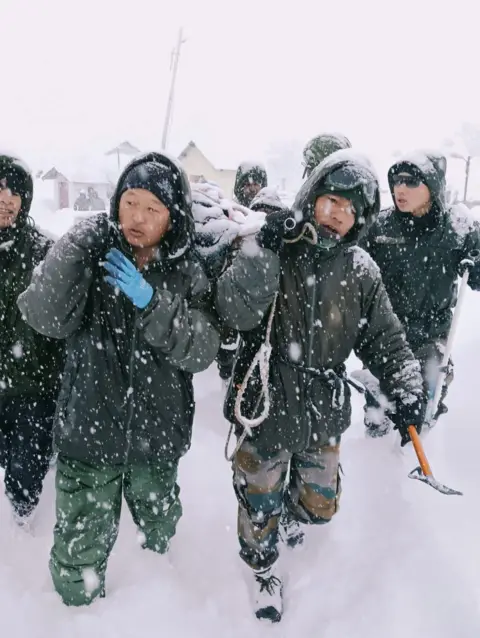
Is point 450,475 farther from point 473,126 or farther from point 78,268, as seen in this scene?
point 473,126

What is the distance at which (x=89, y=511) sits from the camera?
7.08 ft

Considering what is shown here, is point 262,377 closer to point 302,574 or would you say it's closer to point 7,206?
point 302,574

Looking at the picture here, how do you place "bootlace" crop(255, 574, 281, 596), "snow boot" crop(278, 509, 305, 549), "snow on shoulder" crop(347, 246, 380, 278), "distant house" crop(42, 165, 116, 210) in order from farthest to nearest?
"distant house" crop(42, 165, 116, 210) → "snow boot" crop(278, 509, 305, 549) → "bootlace" crop(255, 574, 281, 596) → "snow on shoulder" crop(347, 246, 380, 278)

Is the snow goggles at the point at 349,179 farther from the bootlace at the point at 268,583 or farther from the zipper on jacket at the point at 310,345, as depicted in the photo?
the bootlace at the point at 268,583

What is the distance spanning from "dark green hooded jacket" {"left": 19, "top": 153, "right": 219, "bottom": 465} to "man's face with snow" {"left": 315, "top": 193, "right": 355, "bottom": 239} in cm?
58

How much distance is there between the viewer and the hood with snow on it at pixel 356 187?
2137 mm

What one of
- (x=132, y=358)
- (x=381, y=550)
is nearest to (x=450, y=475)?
(x=381, y=550)

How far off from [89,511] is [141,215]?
1306 millimetres

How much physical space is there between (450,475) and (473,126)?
1865 inches

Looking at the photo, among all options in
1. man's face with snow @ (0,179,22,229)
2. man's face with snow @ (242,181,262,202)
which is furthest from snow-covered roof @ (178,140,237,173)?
man's face with snow @ (0,179,22,229)

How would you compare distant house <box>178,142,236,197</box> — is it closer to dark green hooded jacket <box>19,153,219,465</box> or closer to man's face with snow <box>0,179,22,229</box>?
man's face with snow <box>0,179,22,229</box>

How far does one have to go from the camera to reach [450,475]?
352cm

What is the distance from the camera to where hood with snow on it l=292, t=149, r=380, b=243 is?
7.01 feet

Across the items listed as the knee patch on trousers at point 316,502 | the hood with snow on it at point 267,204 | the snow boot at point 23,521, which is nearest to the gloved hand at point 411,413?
the knee patch on trousers at point 316,502
